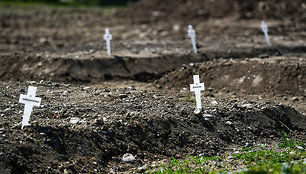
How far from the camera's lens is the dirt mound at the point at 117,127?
6.50m

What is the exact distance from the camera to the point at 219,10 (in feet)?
77.0

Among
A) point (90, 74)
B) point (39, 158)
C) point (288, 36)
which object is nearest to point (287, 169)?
point (39, 158)

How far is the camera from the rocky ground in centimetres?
683

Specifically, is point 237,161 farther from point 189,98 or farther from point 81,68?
point 81,68

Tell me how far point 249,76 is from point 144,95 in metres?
3.91

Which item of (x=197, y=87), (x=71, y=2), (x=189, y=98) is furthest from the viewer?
(x=71, y=2)

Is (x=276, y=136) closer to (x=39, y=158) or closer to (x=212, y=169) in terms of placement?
(x=212, y=169)

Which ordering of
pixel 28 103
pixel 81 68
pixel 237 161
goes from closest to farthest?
1. pixel 28 103
2. pixel 237 161
3. pixel 81 68

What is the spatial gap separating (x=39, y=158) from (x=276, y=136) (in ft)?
15.5

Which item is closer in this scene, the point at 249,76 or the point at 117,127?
the point at 117,127

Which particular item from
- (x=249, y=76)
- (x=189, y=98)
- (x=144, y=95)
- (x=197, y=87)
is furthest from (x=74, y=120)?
(x=249, y=76)

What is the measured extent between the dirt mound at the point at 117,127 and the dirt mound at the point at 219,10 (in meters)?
14.5

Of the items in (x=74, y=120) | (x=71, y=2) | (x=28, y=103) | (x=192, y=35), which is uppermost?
(x=71, y=2)

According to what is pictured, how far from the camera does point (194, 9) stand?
80.5 ft
